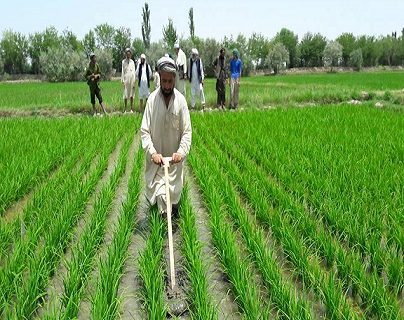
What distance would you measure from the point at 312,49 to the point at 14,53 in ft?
143

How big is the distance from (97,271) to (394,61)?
73.7m

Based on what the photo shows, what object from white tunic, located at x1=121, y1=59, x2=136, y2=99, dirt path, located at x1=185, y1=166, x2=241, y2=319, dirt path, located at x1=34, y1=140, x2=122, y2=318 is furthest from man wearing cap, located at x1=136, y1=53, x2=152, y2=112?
dirt path, located at x1=185, y1=166, x2=241, y2=319

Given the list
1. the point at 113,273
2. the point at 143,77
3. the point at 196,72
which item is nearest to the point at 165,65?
the point at 113,273

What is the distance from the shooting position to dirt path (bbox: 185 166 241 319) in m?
2.25

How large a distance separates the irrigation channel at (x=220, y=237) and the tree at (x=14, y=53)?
5527cm

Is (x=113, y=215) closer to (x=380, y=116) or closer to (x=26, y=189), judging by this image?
(x=26, y=189)

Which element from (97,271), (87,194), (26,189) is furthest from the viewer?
(26,189)

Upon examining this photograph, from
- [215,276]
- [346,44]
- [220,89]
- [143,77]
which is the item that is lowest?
[215,276]

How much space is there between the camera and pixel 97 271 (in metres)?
2.67

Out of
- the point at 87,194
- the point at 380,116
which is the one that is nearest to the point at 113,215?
the point at 87,194

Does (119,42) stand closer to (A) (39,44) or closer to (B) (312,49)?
(A) (39,44)

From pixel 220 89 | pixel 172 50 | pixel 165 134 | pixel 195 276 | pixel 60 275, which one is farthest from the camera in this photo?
pixel 172 50

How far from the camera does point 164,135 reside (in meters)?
3.42

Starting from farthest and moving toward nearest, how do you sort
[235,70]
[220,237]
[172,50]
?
[172,50] → [235,70] → [220,237]
